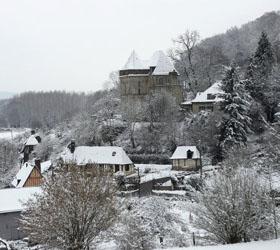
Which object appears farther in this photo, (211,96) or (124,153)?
(211,96)

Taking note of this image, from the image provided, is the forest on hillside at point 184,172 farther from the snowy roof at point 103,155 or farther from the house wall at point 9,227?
the house wall at point 9,227

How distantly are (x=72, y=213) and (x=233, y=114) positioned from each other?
2785cm

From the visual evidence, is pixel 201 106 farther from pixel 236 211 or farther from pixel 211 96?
pixel 236 211

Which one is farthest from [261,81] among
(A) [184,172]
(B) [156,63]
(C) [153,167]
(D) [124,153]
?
(B) [156,63]

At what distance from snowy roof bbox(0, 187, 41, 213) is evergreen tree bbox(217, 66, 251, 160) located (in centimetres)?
1710

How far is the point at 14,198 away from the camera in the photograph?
31.8m

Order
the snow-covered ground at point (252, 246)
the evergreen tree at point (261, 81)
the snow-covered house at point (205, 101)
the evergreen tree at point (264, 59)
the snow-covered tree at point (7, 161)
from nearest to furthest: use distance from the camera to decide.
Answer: the snow-covered ground at point (252, 246), the evergreen tree at point (261, 81), the evergreen tree at point (264, 59), the snow-covered house at point (205, 101), the snow-covered tree at point (7, 161)

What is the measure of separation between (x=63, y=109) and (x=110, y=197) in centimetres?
11677

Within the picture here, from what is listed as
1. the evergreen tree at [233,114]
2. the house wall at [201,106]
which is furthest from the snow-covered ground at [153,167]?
the house wall at [201,106]

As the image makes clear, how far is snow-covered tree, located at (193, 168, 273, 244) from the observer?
54.2ft

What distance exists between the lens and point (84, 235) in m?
16.9

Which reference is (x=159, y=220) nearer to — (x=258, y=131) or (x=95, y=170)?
(x=95, y=170)

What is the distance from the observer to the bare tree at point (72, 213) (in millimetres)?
16609

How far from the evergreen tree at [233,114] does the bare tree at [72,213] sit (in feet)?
81.4
